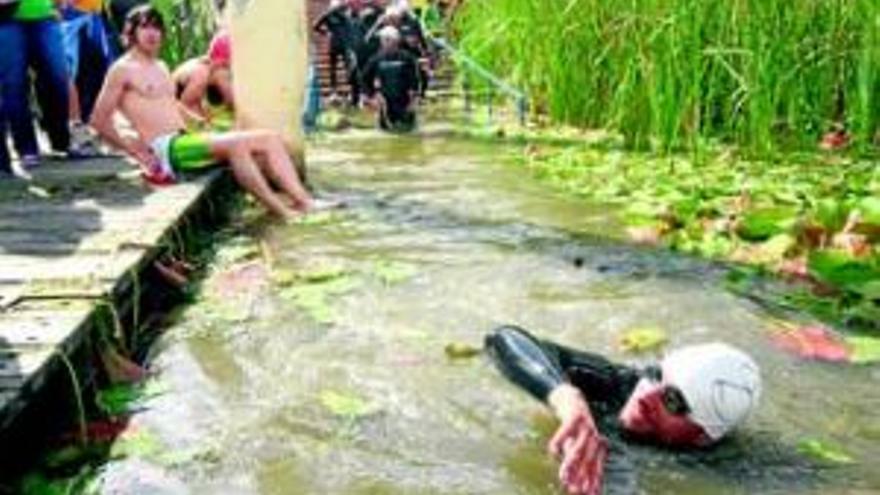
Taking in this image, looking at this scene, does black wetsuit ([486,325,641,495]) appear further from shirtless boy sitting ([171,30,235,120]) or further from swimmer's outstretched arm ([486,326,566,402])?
shirtless boy sitting ([171,30,235,120])

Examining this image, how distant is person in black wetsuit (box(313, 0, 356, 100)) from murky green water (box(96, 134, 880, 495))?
266 inches

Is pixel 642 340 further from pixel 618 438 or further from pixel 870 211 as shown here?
pixel 870 211

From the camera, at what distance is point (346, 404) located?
4543 mm

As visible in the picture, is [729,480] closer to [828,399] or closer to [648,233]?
[828,399]

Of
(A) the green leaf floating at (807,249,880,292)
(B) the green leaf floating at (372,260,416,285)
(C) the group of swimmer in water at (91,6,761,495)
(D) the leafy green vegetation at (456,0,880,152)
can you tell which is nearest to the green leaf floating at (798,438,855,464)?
(C) the group of swimmer in water at (91,6,761,495)

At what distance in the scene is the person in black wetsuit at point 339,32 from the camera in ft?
47.5

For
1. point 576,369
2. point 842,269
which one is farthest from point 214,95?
point 576,369

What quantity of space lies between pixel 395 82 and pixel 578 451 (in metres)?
9.28

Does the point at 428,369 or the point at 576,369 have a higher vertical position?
the point at 576,369

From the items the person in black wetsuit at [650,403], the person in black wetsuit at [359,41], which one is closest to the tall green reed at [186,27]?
the person in black wetsuit at [359,41]

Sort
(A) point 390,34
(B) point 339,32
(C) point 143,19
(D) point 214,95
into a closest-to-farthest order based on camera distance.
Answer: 1. (C) point 143,19
2. (D) point 214,95
3. (A) point 390,34
4. (B) point 339,32

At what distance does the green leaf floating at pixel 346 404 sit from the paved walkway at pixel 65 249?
0.81 m

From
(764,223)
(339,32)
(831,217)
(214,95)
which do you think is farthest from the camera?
(339,32)

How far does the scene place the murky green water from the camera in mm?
3982
